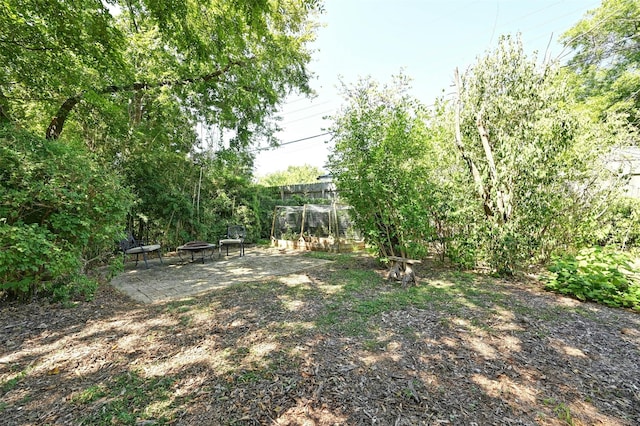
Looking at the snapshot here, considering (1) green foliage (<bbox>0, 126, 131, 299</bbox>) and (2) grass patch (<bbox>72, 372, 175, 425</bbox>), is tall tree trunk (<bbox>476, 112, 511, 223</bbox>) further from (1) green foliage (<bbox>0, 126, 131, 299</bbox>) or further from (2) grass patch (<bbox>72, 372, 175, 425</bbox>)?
(1) green foliage (<bbox>0, 126, 131, 299</bbox>)

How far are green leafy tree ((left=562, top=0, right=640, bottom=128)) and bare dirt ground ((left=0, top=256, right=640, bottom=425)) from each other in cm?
1117

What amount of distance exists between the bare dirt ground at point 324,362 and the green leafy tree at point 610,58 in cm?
1117

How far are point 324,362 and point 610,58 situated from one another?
684 inches

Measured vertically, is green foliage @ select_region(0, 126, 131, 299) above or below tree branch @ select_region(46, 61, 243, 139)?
below

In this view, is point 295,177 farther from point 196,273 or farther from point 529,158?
point 529,158

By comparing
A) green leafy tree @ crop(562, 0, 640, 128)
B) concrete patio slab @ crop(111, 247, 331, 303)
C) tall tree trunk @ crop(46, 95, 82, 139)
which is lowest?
concrete patio slab @ crop(111, 247, 331, 303)

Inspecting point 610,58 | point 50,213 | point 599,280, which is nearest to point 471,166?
point 599,280

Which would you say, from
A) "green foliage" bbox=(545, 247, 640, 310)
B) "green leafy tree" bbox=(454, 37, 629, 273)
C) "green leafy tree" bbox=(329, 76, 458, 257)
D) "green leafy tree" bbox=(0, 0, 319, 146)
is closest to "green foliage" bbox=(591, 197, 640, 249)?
"green leafy tree" bbox=(454, 37, 629, 273)

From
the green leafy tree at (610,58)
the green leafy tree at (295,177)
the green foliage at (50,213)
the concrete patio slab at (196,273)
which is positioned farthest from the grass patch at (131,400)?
the green leafy tree at (295,177)

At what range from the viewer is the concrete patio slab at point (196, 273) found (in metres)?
4.58

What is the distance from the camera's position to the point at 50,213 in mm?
3496

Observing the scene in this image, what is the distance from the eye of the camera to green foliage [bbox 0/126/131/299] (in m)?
3.04

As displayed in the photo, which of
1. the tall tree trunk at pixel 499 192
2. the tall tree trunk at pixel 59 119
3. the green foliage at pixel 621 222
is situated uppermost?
the tall tree trunk at pixel 59 119

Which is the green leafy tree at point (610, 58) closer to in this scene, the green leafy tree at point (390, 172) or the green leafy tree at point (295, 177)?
the green leafy tree at point (390, 172)
